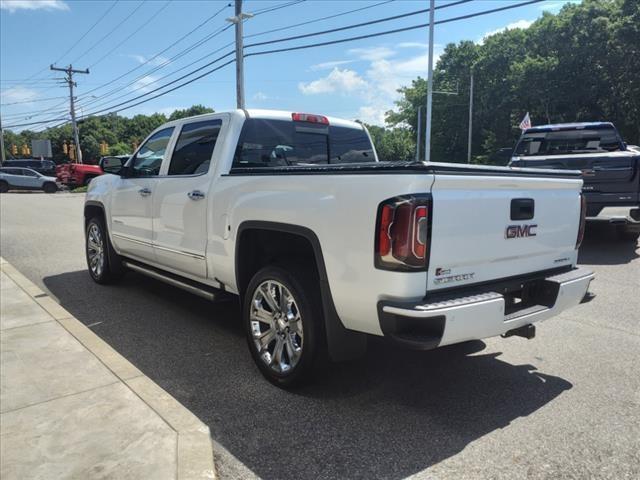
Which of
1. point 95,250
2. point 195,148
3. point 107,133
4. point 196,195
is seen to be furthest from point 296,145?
point 107,133

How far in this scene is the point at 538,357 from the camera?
13.9 ft

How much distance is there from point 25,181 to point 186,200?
33696 millimetres

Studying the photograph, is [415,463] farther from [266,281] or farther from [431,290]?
[266,281]

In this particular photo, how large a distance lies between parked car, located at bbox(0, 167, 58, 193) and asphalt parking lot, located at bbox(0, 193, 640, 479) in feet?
103

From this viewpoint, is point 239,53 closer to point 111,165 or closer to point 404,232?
point 111,165

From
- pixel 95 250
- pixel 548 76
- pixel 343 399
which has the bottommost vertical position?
pixel 343 399

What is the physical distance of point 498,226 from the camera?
318 centimetres

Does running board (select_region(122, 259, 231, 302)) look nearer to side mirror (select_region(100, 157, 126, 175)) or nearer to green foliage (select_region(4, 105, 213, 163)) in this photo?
side mirror (select_region(100, 157, 126, 175))

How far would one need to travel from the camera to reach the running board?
14.4ft

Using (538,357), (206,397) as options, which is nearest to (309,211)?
(206,397)

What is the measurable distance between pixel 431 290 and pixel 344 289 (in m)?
0.50

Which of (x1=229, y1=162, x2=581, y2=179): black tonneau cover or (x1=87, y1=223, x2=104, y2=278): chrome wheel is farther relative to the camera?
(x1=87, y1=223, x2=104, y2=278): chrome wheel

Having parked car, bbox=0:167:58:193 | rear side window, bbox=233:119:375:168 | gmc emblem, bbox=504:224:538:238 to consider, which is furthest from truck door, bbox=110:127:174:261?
parked car, bbox=0:167:58:193

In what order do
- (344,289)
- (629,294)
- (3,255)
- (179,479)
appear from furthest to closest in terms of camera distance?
(3,255) → (629,294) → (344,289) → (179,479)
